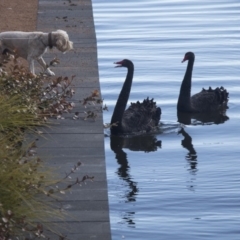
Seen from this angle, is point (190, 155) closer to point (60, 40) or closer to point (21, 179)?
point (60, 40)

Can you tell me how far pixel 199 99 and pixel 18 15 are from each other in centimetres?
482

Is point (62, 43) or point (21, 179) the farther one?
point (62, 43)

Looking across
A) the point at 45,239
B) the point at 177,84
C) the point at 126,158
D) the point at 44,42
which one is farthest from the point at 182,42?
the point at 45,239

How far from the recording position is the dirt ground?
1549 centimetres

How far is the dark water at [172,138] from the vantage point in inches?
344

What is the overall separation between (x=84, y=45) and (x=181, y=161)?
13.7 feet

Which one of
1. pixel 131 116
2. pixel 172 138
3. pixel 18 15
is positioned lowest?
pixel 172 138

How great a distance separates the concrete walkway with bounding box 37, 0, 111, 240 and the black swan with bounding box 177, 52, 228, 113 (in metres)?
1.36

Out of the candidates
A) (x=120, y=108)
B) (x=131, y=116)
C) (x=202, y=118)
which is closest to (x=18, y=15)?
(x=202, y=118)

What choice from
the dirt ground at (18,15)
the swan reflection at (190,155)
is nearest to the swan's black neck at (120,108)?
the swan reflection at (190,155)

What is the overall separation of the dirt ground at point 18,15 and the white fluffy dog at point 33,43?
2.75 metres

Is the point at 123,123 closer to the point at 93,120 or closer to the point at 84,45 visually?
the point at 93,120

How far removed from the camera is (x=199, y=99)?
13.2m

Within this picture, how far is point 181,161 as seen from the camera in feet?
35.3
